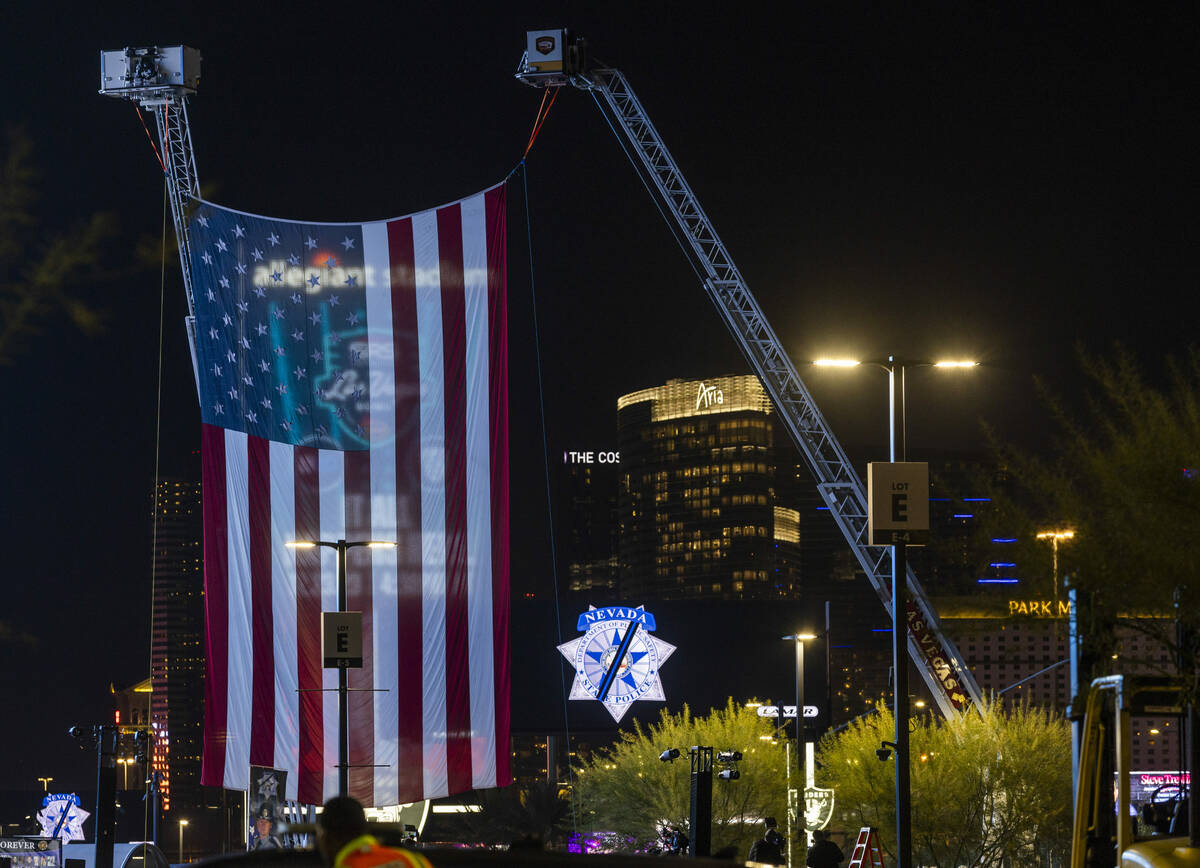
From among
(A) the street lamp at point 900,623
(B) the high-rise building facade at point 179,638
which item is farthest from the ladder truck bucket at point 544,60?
(B) the high-rise building facade at point 179,638

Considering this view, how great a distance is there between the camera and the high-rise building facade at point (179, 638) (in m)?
144

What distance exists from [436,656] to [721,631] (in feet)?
255

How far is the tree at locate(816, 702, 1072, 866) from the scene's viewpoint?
170 feet

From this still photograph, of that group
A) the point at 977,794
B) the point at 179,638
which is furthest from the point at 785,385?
the point at 179,638

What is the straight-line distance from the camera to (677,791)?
6856 centimetres

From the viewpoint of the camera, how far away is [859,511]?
9756cm

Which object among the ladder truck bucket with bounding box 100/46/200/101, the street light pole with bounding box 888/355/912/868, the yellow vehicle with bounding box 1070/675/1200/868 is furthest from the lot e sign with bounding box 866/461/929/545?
the ladder truck bucket with bounding box 100/46/200/101

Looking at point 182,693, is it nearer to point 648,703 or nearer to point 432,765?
point 648,703

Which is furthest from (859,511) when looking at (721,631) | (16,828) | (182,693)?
(182,693)

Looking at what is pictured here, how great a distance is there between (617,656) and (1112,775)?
8924 cm

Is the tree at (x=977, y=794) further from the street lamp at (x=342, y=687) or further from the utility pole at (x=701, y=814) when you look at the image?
the utility pole at (x=701, y=814)

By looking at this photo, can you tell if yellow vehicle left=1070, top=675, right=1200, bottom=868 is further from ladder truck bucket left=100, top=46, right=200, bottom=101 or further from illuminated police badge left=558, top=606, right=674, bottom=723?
illuminated police badge left=558, top=606, right=674, bottom=723

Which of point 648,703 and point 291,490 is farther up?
point 291,490

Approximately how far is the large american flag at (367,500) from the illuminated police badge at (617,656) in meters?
66.9
